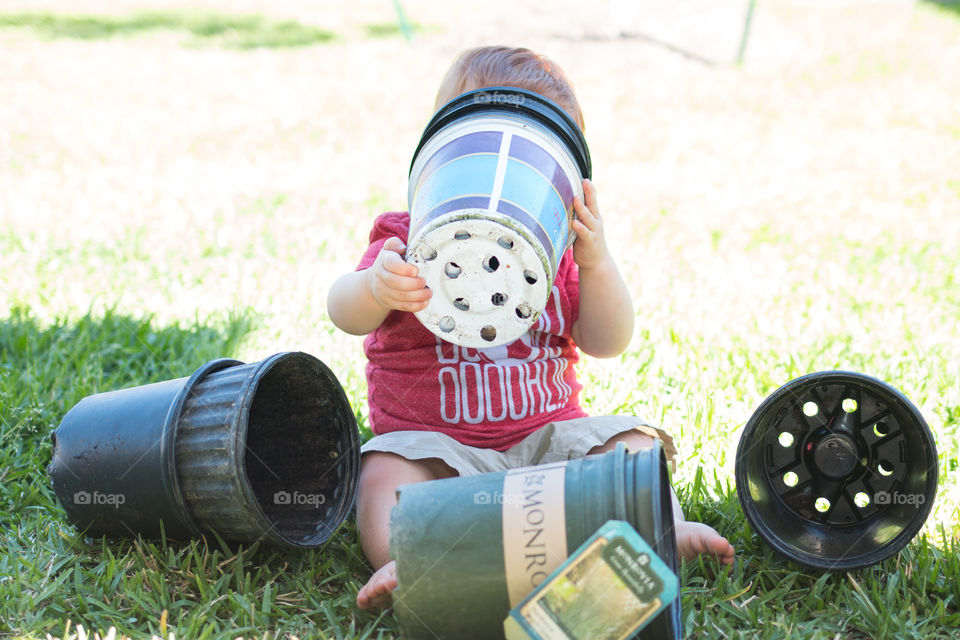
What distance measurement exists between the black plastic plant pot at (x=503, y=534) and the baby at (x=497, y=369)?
0.45 meters

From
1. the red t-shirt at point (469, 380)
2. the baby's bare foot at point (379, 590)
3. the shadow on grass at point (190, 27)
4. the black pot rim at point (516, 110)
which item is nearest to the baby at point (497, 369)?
the red t-shirt at point (469, 380)

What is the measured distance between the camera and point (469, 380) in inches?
93.3

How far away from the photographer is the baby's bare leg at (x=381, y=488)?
2074mm

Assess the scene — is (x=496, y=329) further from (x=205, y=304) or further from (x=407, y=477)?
(x=205, y=304)

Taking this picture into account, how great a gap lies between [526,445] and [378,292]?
1.97 ft

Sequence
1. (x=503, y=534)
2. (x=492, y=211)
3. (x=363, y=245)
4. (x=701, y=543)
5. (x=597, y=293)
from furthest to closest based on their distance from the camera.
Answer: (x=363, y=245) < (x=597, y=293) < (x=701, y=543) < (x=492, y=211) < (x=503, y=534)

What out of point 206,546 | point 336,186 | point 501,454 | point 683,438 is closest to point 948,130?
point 336,186

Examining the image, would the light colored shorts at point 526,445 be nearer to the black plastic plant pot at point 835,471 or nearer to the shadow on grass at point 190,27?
the black plastic plant pot at point 835,471

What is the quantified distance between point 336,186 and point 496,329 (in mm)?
3695

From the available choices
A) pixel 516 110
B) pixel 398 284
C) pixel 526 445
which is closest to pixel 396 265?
pixel 398 284

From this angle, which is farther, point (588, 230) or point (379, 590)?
point (588, 230)

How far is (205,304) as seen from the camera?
3631 mm

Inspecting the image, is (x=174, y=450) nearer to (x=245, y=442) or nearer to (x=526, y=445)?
(x=245, y=442)

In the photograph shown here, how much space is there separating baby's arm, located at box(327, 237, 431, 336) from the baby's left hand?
1.28 feet
